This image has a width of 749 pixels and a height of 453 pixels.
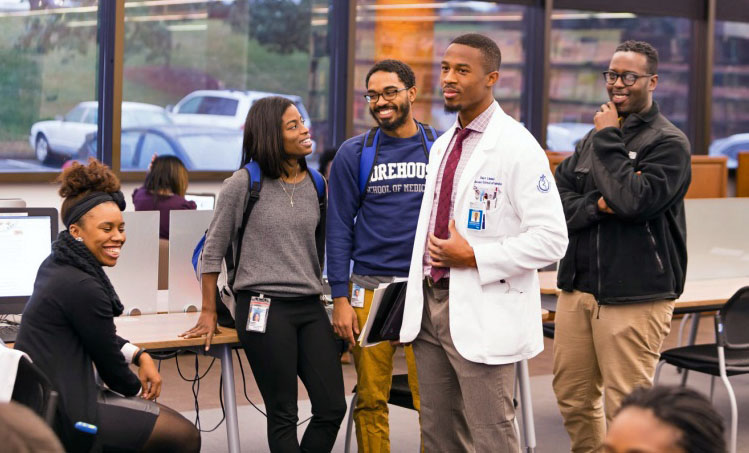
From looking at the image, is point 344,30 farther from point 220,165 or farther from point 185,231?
point 185,231

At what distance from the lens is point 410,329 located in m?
3.17

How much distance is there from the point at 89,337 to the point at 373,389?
117 cm

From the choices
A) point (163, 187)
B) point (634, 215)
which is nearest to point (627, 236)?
point (634, 215)

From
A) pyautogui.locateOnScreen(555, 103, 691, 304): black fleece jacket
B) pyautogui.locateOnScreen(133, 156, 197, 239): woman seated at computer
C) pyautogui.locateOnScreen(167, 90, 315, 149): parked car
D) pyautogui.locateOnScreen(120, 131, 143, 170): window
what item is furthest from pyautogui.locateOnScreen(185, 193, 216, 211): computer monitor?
pyautogui.locateOnScreen(555, 103, 691, 304): black fleece jacket

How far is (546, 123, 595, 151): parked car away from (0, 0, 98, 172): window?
4.41 meters

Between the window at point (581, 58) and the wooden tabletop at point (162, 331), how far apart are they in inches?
248

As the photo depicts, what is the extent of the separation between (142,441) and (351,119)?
19.2ft

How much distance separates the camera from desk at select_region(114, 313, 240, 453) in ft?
12.3

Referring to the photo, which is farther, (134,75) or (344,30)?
(344,30)

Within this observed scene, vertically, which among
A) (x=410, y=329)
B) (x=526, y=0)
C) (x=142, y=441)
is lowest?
(x=142, y=441)

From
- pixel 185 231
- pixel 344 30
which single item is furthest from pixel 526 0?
pixel 185 231

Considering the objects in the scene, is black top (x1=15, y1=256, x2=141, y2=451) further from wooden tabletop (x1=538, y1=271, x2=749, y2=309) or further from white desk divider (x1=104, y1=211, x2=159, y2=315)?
wooden tabletop (x1=538, y1=271, x2=749, y2=309)

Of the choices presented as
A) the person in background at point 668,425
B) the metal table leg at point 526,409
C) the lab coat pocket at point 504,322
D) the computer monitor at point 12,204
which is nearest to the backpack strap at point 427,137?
the lab coat pocket at point 504,322

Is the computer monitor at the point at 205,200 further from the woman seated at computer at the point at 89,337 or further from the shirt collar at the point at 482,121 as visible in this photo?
the shirt collar at the point at 482,121
